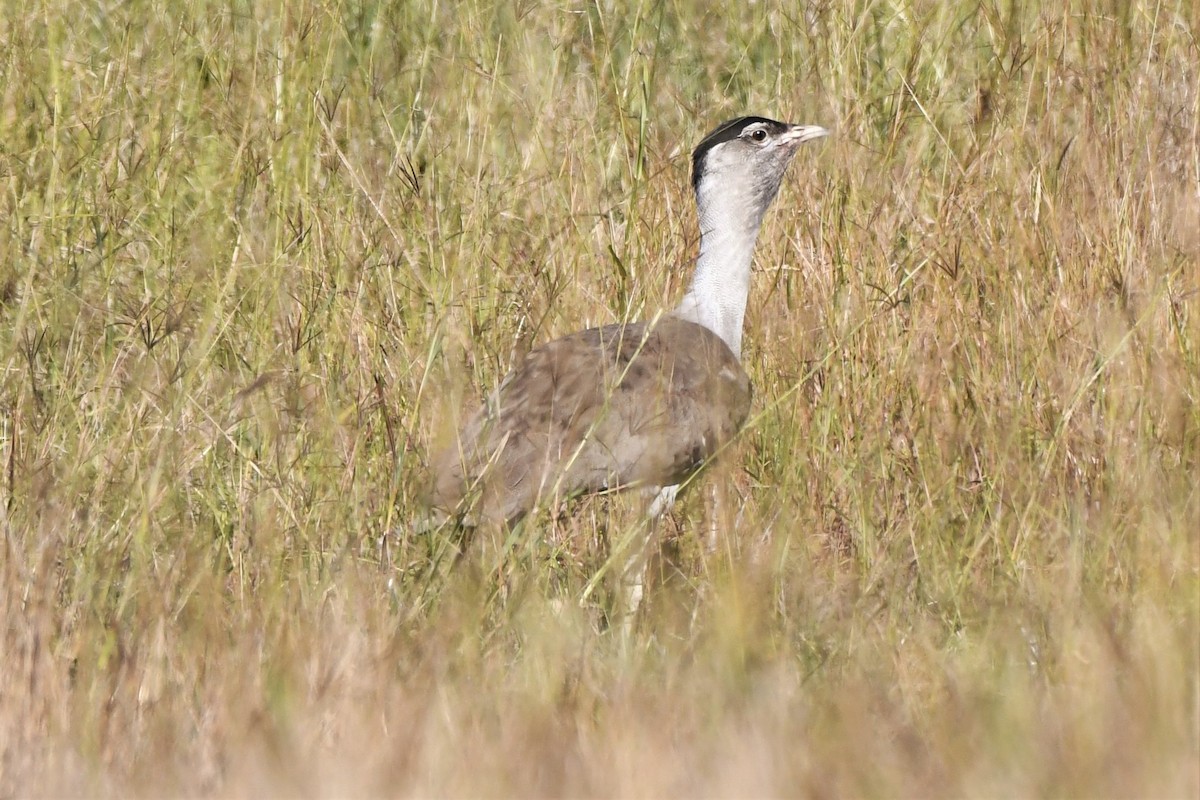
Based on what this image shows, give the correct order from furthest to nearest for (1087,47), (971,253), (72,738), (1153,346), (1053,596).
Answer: (1087,47), (971,253), (1153,346), (1053,596), (72,738)

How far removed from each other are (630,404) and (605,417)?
147 mm

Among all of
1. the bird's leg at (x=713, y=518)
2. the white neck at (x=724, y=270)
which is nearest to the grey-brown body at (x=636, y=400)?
the white neck at (x=724, y=270)

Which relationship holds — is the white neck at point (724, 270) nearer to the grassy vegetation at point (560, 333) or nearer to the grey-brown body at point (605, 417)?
the grassy vegetation at point (560, 333)

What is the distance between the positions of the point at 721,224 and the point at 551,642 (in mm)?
2225

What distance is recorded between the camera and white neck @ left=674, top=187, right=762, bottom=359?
16.2 feet

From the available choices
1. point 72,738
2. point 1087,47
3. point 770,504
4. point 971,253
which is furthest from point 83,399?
point 1087,47

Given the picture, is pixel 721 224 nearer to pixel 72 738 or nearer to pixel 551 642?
pixel 551 642

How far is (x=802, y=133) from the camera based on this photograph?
507 cm

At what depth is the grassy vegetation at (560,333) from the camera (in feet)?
8.95

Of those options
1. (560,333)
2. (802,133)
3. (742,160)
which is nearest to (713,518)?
(560,333)

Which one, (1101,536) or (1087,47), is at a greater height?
(1087,47)

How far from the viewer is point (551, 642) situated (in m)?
3.05

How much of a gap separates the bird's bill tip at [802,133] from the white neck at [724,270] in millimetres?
232

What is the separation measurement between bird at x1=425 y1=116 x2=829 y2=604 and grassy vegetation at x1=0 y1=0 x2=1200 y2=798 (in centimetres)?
13
